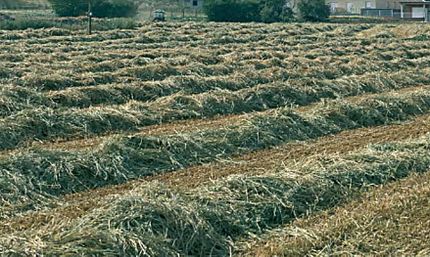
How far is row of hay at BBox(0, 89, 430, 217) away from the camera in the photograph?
25.8 feet

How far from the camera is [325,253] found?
594cm

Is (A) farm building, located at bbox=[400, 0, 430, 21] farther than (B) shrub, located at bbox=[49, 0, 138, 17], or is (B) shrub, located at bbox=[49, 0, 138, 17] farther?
(A) farm building, located at bbox=[400, 0, 430, 21]

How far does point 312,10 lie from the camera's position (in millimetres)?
48125

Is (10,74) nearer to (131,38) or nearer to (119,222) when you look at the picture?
(119,222)

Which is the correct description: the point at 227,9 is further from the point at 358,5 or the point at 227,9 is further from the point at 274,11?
the point at 358,5

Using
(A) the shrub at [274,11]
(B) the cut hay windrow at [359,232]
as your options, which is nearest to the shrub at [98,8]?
(A) the shrub at [274,11]

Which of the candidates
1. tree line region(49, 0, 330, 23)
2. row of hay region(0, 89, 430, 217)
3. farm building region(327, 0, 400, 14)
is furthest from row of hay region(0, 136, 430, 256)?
farm building region(327, 0, 400, 14)

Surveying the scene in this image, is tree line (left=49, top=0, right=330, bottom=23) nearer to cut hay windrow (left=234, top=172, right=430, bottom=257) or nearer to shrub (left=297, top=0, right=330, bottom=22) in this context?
shrub (left=297, top=0, right=330, bottom=22)

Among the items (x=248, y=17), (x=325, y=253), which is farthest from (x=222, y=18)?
(x=325, y=253)

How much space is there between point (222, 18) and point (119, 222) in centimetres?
4027

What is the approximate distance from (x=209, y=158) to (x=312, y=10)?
40.4 metres

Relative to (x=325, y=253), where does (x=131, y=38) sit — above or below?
above

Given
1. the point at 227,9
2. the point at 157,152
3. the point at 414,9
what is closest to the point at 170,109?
the point at 157,152

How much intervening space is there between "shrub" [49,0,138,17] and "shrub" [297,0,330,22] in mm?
11758
